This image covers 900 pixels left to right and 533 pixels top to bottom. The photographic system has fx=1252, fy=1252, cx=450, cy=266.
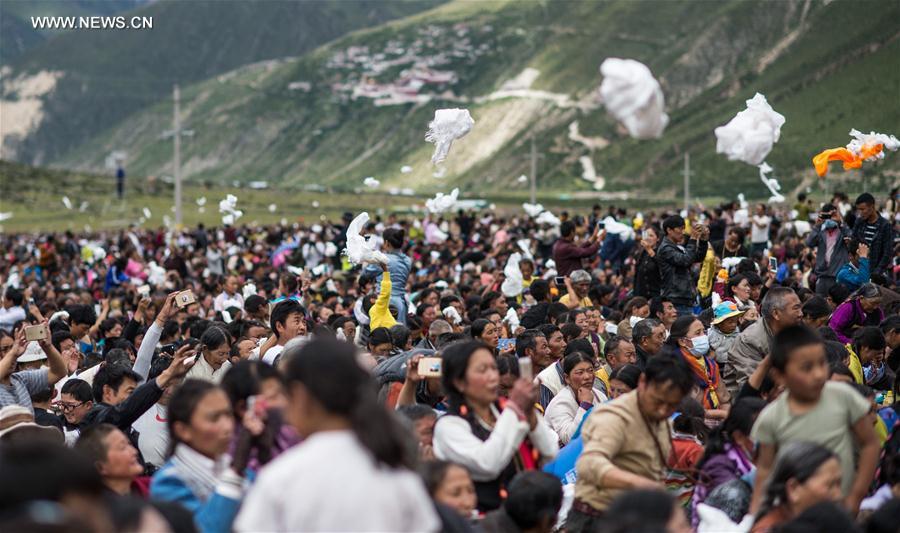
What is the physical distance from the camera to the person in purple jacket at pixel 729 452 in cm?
580

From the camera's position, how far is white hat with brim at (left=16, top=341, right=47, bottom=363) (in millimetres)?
9289

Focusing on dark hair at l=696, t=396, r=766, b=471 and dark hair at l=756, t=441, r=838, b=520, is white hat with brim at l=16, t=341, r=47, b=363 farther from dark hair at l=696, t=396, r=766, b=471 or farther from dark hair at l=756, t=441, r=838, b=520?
dark hair at l=756, t=441, r=838, b=520

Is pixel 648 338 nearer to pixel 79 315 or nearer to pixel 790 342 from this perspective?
pixel 790 342

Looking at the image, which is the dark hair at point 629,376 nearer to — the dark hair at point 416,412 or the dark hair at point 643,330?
the dark hair at point 643,330

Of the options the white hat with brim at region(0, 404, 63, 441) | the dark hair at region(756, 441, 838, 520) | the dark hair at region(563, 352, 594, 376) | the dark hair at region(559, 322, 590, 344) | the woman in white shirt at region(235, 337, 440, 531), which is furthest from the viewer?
the dark hair at region(559, 322, 590, 344)

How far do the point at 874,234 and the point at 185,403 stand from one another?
29.6 ft

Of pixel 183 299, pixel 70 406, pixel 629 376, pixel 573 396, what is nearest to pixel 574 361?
pixel 573 396

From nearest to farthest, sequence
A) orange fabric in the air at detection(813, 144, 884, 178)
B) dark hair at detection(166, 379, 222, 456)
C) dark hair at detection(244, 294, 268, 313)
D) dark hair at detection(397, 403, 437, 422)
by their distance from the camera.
Result: dark hair at detection(166, 379, 222, 456), dark hair at detection(397, 403, 437, 422), dark hair at detection(244, 294, 268, 313), orange fabric in the air at detection(813, 144, 884, 178)

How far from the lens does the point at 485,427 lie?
552 cm

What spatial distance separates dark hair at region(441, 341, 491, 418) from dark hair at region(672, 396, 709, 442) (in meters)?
1.72

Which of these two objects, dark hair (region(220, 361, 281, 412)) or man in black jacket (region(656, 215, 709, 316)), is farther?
man in black jacket (region(656, 215, 709, 316))

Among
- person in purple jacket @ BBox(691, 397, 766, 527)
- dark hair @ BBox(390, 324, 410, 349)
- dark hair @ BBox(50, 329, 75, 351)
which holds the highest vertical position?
person in purple jacket @ BBox(691, 397, 766, 527)

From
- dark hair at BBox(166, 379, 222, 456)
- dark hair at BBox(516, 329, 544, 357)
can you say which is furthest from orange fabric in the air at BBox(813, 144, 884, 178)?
dark hair at BBox(166, 379, 222, 456)

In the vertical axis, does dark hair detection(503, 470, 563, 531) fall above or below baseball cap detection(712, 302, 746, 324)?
above
